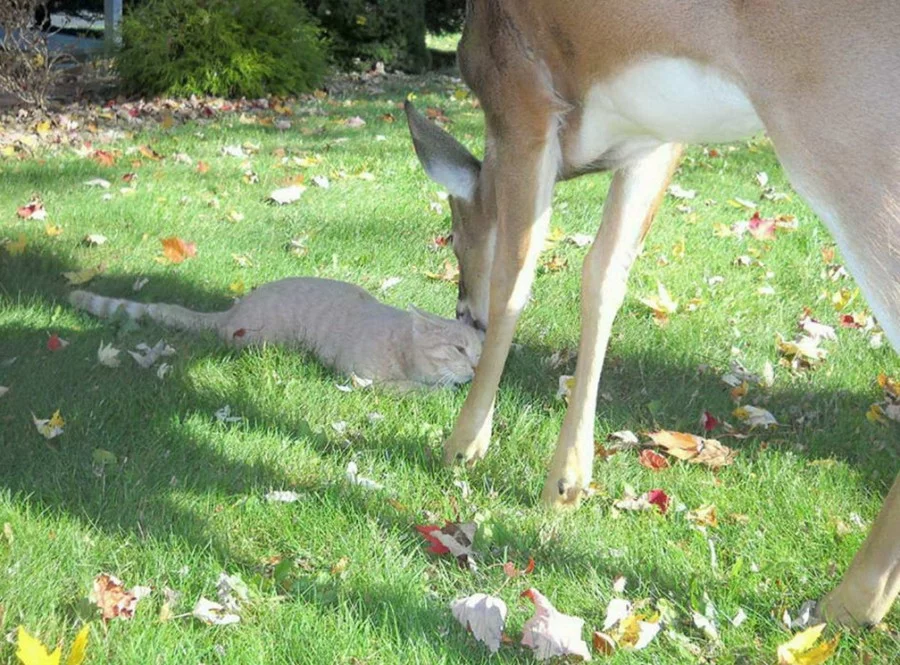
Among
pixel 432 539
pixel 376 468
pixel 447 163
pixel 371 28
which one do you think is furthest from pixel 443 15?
pixel 432 539

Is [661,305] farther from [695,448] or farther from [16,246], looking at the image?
[16,246]

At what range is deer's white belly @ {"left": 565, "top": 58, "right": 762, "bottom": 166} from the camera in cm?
293

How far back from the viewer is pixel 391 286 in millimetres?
5953

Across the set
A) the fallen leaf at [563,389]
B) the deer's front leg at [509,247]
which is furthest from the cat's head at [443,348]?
the deer's front leg at [509,247]

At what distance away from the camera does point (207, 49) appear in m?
11.9

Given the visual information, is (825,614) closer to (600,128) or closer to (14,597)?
(600,128)

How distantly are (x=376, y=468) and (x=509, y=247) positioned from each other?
0.90m

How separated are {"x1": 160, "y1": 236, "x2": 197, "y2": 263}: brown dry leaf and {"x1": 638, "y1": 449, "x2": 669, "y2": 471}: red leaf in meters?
3.13

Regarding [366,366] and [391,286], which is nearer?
[366,366]

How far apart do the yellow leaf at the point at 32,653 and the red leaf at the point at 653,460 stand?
2130mm

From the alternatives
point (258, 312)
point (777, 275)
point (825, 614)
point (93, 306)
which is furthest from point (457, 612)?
point (777, 275)

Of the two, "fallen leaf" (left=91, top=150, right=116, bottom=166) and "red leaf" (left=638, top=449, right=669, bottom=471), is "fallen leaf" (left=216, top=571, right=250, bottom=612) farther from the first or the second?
"fallen leaf" (left=91, top=150, right=116, bottom=166)

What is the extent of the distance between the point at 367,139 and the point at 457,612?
7005 mm

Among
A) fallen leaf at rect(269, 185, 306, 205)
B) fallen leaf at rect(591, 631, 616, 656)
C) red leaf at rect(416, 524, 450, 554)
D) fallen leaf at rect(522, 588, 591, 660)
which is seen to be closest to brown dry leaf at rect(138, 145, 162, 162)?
fallen leaf at rect(269, 185, 306, 205)
